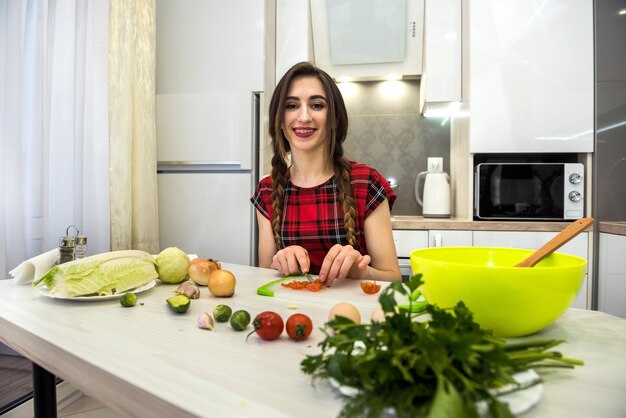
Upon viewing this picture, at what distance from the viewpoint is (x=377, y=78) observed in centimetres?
275

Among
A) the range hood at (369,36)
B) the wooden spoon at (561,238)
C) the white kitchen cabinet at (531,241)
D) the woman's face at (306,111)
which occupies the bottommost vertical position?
the white kitchen cabinet at (531,241)

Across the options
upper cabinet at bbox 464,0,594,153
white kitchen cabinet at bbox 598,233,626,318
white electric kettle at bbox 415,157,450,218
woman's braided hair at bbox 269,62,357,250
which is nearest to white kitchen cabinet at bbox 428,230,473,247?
white electric kettle at bbox 415,157,450,218

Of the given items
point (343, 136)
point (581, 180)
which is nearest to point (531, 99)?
point (581, 180)

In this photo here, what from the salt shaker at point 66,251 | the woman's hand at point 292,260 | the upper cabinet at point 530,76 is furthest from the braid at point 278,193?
the upper cabinet at point 530,76

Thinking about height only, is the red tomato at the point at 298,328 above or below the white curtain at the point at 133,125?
below

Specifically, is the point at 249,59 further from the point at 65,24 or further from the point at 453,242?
the point at 453,242

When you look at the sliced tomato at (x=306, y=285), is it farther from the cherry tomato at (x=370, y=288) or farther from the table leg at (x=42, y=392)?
the table leg at (x=42, y=392)

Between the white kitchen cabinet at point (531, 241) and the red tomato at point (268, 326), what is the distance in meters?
1.77

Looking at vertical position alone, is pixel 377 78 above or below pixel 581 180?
above

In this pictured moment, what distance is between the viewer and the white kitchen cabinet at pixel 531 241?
2078 millimetres

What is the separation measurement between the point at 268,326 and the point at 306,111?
0.98 metres

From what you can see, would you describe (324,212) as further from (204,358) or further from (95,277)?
(204,358)

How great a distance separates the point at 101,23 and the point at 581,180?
254 cm

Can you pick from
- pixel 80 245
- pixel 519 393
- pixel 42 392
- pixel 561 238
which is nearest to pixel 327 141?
pixel 80 245
